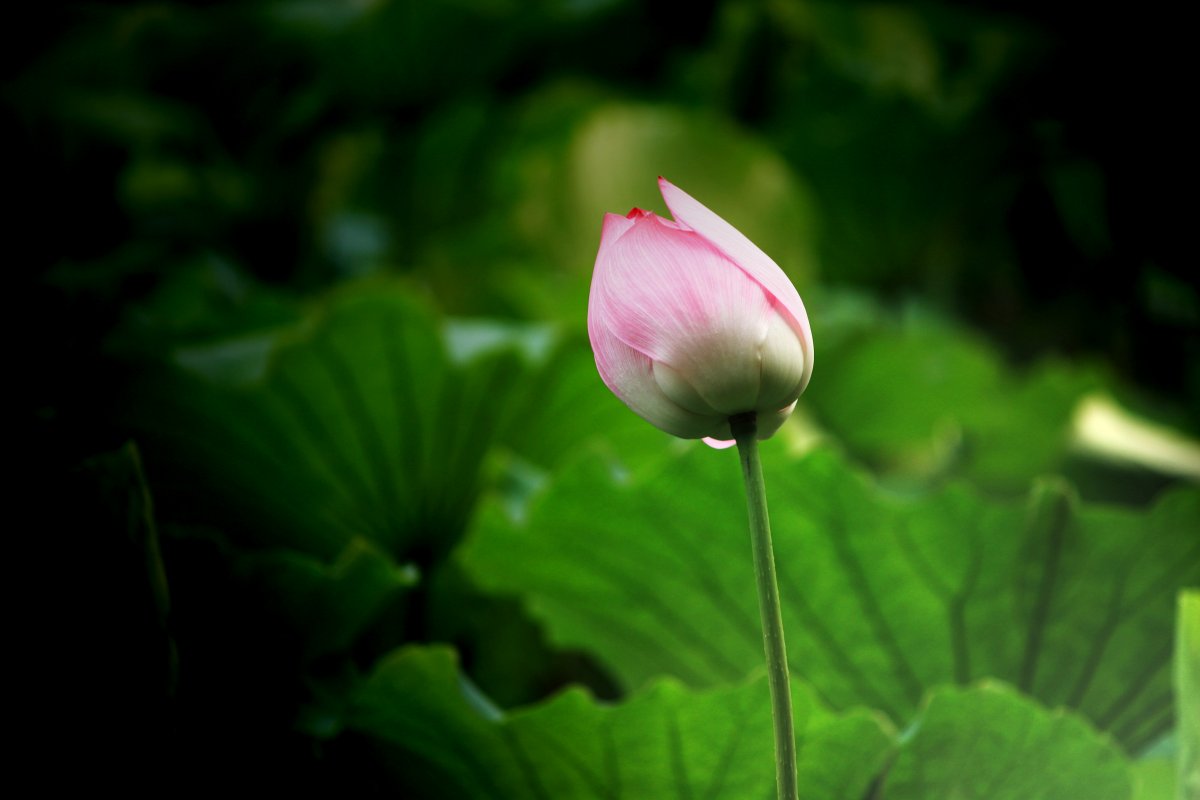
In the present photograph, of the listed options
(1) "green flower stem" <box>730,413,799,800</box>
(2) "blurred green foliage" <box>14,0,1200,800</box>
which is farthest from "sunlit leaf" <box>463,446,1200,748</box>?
(1) "green flower stem" <box>730,413,799,800</box>

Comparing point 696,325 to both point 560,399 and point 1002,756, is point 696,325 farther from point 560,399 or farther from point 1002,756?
point 560,399

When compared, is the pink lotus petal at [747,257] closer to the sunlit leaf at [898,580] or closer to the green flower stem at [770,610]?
the green flower stem at [770,610]

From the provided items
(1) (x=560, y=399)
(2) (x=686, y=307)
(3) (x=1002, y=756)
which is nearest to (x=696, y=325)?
(2) (x=686, y=307)

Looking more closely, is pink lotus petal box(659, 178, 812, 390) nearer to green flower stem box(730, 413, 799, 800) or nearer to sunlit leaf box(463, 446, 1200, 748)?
→ green flower stem box(730, 413, 799, 800)

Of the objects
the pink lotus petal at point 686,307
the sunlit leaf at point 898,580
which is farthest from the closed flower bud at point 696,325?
the sunlit leaf at point 898,580

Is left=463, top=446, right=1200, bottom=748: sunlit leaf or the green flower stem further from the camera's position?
left=463, top=446, right=1200, bottom=748: sunlit leaf

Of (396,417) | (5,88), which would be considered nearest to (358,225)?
(5,88)

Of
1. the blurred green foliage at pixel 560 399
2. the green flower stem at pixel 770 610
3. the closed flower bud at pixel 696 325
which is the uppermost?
the closed flower bud at pixel 696 325

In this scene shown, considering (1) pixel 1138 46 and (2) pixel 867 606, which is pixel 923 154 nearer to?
(1) pixel 1138 46
